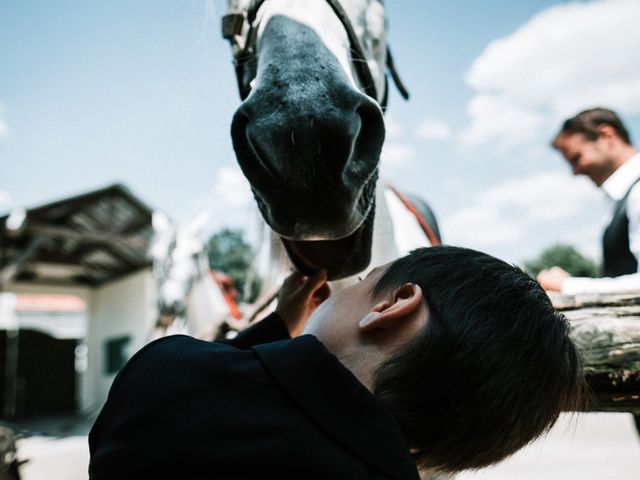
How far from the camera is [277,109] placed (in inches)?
38.7

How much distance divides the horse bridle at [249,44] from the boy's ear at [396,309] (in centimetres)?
86

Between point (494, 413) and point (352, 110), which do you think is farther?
point (352, 110)

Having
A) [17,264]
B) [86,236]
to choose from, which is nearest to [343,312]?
[17,264]

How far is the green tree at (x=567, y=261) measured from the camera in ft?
65.6

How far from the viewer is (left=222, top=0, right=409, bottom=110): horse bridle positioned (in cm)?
146

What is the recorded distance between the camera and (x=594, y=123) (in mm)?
2471

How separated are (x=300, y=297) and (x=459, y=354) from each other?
2.01 ft

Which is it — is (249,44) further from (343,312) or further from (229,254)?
(229,254)

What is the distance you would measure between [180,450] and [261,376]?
0.46 ft

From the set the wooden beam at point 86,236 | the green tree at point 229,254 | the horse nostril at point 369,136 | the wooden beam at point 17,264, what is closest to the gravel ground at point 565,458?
the horse nostril at point 369,136

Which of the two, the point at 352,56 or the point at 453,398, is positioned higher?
the point at 352,56

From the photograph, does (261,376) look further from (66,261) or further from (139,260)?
(66,261)

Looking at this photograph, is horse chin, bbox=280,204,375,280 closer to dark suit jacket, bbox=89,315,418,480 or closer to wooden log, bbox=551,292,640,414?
wooden log, bbox=551,292,640,414

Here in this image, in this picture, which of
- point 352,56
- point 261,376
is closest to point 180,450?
point 261,376
